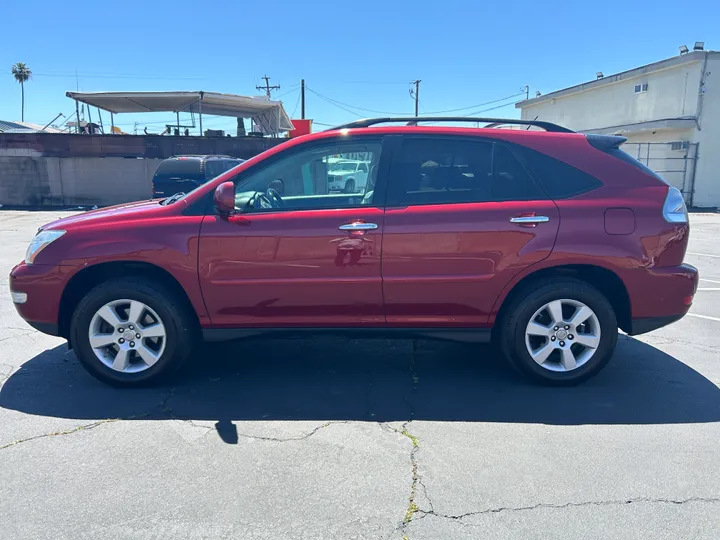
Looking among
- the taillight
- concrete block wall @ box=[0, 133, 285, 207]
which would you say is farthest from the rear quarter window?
concrete block wall @ box=[0, 133, 285, 207]

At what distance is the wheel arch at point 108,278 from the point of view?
13.0 ft

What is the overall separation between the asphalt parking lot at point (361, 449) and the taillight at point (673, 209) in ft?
4.13

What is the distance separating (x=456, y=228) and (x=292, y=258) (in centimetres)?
117

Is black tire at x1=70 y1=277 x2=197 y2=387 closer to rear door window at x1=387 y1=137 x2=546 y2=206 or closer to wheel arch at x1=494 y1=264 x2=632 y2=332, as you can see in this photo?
rear door window at x1=387 y1=137 x2=546 y2=206

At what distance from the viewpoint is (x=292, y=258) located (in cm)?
384

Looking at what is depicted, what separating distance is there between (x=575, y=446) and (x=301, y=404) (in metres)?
1.78

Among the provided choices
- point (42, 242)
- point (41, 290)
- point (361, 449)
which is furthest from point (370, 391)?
point (42, 242)

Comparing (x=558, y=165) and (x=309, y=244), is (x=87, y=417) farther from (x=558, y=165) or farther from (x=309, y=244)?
(x=558, y=165)

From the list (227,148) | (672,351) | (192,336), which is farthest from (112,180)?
(672,351)

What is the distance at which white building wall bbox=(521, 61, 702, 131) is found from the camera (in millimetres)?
21609

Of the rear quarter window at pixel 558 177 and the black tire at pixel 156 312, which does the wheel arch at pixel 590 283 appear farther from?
the black tire at pixel 156 312

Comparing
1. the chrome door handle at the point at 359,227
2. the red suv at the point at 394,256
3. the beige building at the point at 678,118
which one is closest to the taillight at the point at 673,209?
the red suv at the point at 394,256

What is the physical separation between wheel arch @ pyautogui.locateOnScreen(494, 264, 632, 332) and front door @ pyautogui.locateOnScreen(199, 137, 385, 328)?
958 mm

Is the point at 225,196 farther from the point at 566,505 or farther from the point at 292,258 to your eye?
the point at 566,505
